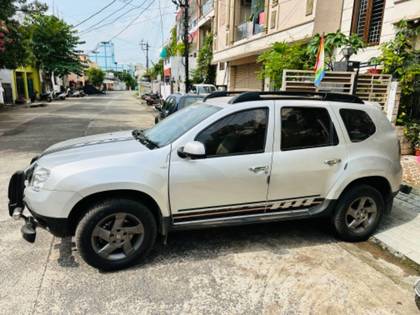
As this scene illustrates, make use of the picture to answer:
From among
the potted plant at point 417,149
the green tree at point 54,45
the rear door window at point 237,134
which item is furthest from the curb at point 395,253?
the green tree at point 54,45

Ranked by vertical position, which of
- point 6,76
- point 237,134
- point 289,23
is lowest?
point 237,134

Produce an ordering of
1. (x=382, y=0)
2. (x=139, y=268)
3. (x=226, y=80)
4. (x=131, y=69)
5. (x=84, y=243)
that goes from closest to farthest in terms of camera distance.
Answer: (x=84, y=243)
(x=139, y=268)
(x=382, y=0)
(x=226, y=80)
(x=131, y=69)

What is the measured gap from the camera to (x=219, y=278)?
9.92 feet

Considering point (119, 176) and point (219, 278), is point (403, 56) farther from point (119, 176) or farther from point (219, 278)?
point (119, 176)

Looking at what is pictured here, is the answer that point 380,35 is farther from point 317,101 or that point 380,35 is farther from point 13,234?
point 13,234

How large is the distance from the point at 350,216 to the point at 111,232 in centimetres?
283

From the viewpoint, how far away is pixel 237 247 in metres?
3.61

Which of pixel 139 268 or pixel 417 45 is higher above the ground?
pixel 417 45

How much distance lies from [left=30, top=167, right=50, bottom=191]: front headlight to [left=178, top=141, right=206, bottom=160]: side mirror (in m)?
1.27

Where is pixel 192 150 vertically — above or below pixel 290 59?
below

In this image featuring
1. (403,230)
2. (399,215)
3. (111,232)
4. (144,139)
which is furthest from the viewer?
(399,215)

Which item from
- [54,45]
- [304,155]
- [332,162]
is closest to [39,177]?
[304,155]

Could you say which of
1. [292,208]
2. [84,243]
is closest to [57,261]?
[84,243]

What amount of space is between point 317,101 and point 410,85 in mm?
5553
